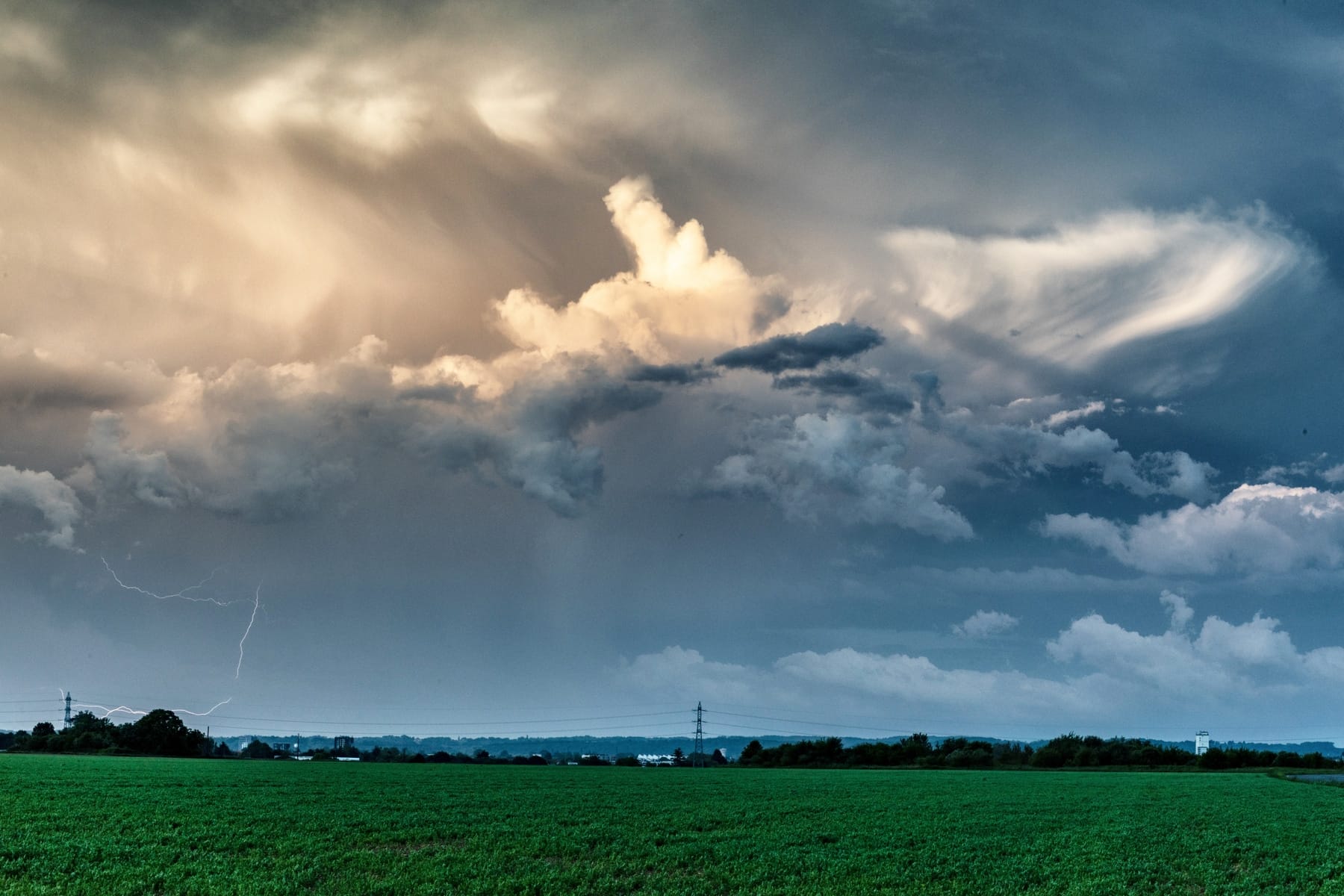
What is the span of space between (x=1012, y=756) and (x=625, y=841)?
14945 cm

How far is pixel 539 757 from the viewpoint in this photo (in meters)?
165

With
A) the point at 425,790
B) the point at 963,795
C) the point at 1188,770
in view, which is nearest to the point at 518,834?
the point at 425,790

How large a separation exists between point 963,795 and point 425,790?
3948cm

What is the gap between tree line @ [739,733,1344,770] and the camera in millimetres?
152125

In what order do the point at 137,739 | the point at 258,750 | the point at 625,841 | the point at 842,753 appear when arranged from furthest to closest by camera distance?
the point at 258,750 < the point at 842,753 < the point at 137,739 < the point at 625,841

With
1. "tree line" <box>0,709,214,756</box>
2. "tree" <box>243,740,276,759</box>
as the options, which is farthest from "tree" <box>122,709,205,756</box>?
"tree" <box>243,740,276,759</box>

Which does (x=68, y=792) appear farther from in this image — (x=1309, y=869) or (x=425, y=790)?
(x=1309, y=869)

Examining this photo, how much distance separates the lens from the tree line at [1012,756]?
152 metres

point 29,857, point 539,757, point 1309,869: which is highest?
point 29,857

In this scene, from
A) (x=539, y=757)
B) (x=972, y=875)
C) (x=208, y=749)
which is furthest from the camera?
(x=539, y=757)

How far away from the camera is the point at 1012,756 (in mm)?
165500

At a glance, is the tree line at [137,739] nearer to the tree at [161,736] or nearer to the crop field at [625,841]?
the tree at [161,736]

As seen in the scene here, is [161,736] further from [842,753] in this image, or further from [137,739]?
[842,753]

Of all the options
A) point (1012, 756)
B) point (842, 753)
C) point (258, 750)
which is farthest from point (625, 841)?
point (258, 750)
